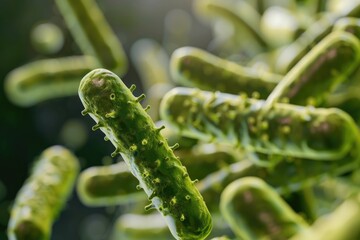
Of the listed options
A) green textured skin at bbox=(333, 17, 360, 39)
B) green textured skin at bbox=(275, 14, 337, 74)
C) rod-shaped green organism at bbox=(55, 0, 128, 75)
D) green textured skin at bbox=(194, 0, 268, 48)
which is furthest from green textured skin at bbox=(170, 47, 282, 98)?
green textured skin at bbox=(194, 0, 268, 48)

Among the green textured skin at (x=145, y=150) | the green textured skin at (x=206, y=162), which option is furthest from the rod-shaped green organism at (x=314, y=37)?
the green textured skin at (x=145, y=150)

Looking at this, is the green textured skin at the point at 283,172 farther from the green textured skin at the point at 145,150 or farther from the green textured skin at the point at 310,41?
the green textured skin at the point at 145,150

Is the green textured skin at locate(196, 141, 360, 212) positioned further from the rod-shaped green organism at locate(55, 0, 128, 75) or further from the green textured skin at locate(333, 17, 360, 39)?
the rod-shaped green organism at locate(55, 0, 128, 75)

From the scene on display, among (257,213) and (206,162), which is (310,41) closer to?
(206,162)

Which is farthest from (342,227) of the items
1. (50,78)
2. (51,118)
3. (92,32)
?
(51,118)

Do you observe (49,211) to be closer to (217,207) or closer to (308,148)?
(217,207)

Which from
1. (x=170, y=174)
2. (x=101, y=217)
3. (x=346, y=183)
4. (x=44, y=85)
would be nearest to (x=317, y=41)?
(x=346, y=183)
